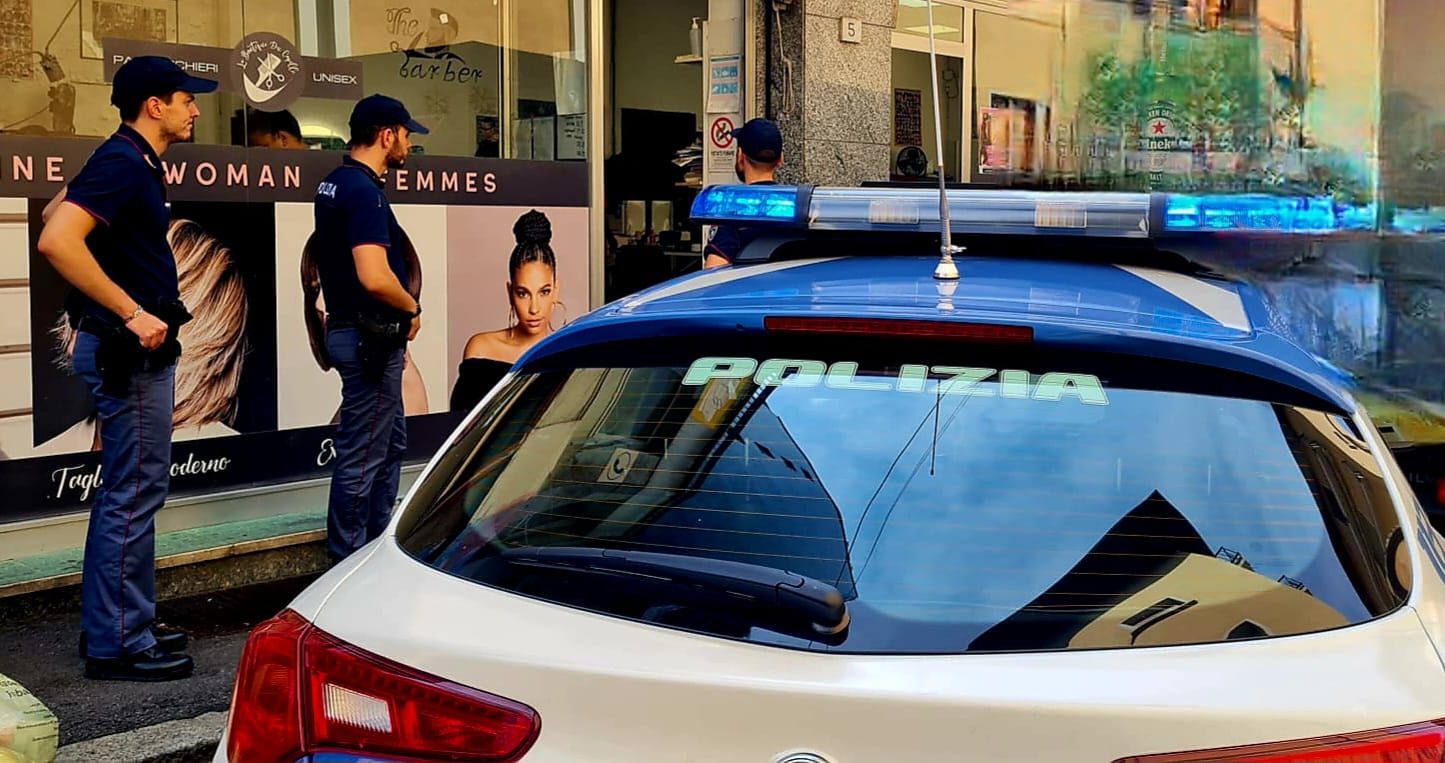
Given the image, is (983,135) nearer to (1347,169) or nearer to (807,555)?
(1347,169)

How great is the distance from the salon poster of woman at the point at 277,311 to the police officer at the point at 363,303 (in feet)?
2.90

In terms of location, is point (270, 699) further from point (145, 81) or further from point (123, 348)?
point (145, 81)

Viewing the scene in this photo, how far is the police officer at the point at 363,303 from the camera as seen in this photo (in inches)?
230

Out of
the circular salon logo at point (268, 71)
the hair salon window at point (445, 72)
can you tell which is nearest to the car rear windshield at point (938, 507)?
the circular salon logo at point (268, 71)

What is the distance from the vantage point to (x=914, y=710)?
6.13 feet

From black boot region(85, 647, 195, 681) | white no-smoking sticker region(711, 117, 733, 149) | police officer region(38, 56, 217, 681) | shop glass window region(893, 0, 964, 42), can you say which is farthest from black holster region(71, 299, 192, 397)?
shop glass window region(893, 0, 964, 42)

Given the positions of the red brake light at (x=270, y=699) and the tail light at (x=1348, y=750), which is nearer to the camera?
the tail light at (x=1348, y=750)

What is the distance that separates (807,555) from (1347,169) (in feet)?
A: 18.8

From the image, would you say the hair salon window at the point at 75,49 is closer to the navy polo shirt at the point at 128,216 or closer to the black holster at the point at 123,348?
the navy polo shirt at the point at 128,216

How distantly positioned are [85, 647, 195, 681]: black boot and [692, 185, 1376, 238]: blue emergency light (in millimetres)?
2610

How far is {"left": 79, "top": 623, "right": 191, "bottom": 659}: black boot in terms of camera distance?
530cm

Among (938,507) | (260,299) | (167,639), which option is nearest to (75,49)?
(260,299)

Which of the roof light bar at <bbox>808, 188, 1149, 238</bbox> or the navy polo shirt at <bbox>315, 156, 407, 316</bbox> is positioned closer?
the roof light bar at <bbox>808, 188, 1149, 238</bbox>

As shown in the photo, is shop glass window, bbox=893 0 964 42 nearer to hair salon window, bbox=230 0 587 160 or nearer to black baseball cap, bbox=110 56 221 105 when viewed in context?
hair salon window, bbox=230 0 587 160
